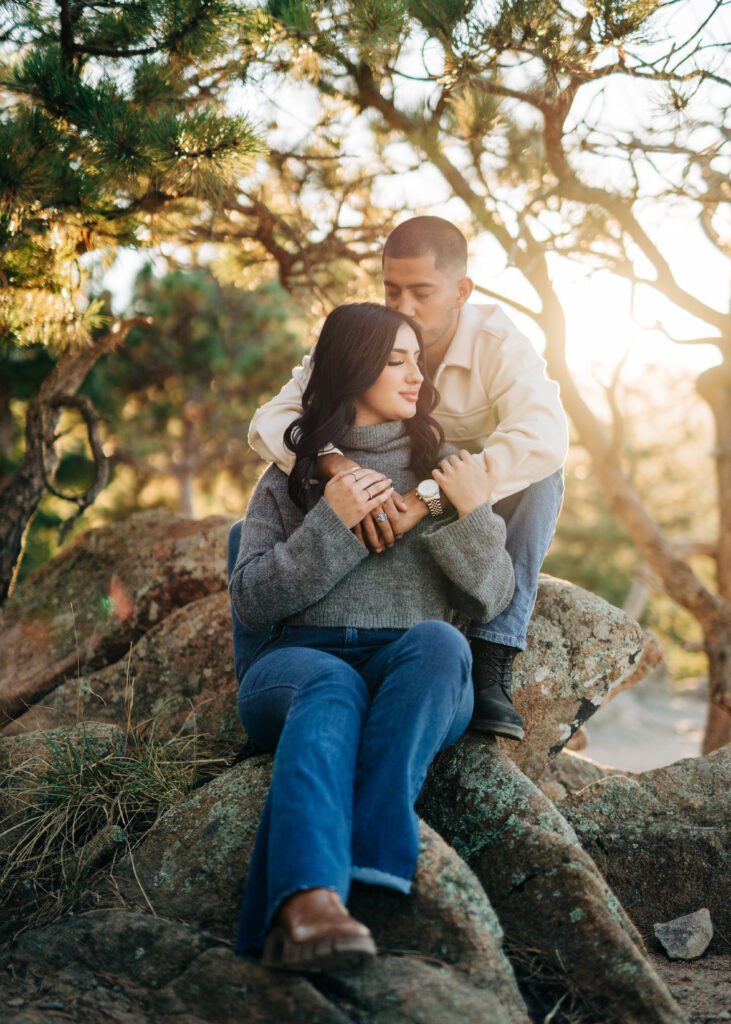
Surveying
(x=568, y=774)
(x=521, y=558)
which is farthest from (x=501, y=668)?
(x=568, y=774)

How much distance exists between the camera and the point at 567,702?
10.3 feet

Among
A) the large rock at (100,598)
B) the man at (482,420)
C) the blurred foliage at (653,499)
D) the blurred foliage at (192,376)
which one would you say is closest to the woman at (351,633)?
the man at (482,420)

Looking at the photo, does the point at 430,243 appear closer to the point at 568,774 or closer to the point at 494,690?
the point at 494,690

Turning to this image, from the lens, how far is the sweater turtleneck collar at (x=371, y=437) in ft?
8.71

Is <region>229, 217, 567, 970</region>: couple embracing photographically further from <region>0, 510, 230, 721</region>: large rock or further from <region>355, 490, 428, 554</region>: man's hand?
<region>0, 510, 230, 721</region>: large rock

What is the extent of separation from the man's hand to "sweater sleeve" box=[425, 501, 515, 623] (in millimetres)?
77

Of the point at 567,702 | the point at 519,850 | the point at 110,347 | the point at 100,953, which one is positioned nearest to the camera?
the point at 100,953

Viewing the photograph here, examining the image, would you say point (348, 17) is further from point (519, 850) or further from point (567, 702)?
point (519, 850)

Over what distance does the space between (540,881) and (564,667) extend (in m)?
1.08

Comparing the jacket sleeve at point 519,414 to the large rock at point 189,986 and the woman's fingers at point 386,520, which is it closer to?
the woman's fingers at point 386,520

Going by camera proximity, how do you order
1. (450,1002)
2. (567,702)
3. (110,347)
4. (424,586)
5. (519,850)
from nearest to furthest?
(450,1002) < (519,850) < (424,586) < (567,702) < (110,347)

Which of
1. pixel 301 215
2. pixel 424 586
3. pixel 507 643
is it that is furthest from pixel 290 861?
pixel 301 215

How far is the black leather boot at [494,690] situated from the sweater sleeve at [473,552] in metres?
0.22

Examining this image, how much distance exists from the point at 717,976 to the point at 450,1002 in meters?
1.08
